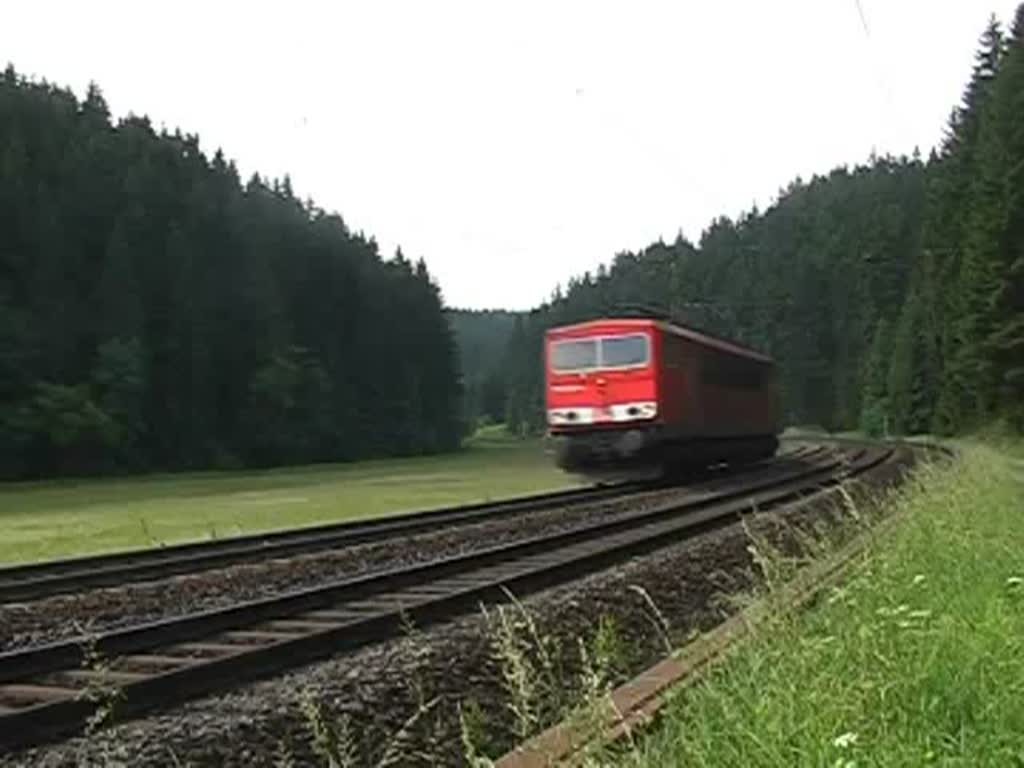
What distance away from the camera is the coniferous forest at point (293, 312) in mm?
66750

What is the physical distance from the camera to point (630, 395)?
1132 inches

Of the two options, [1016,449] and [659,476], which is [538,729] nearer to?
[659,476]

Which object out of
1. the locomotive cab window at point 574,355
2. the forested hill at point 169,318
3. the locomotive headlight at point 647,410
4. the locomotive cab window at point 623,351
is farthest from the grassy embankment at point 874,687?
the forested hill at point 169,318

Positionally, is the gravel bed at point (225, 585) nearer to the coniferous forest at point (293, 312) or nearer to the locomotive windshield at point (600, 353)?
the locomotive windshield at point (600, 353)

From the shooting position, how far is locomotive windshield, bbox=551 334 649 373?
29.1 meters

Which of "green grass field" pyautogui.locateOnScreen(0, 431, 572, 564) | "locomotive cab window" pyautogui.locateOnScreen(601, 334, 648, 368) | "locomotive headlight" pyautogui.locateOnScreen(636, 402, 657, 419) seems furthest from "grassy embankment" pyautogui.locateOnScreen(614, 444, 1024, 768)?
"locomotive cab window" pyautogui.locateOnScreen(601, 334, 648, 368)

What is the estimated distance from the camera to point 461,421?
126 m

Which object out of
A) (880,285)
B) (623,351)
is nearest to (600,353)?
(623,351)

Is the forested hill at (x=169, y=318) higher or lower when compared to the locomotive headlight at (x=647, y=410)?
higher

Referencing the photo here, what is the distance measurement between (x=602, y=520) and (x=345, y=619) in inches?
411

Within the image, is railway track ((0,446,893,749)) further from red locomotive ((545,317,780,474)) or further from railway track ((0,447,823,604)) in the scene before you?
red locomotive ((545,317,780,474))

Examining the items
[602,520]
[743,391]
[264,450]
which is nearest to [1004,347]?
[743,391]

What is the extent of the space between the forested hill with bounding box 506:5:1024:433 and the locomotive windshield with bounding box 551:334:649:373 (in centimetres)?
1110

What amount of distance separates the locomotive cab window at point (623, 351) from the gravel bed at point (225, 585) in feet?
25.6
